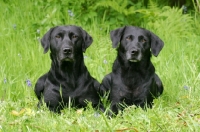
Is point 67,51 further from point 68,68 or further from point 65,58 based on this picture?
point 68,68

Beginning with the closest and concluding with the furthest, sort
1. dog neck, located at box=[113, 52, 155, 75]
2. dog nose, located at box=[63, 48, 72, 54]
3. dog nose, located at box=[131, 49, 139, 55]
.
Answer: dog nose, located at box=[131, 49, 139, 55], dog nose, located at box=[63, 48, 72, 54], dog neck, located at box=[113, 52, 155, 75]

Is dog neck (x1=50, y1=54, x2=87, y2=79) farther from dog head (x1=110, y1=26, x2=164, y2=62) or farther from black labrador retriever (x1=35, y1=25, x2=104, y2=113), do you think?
dog head (x1=110, y1=26, x2=164, y2=62)

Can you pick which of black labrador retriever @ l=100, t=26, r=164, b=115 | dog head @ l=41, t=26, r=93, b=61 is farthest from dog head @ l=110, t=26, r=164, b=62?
dog head @ l=41, t=26, r=93, b=61

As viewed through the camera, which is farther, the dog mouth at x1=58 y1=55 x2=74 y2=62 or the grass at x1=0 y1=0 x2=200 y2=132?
the dog mouth at x1=58 y1=55 x2=74 y2=62

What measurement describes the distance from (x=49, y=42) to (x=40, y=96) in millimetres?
696

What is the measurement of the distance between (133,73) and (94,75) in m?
1.21

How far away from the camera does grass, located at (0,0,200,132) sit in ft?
14.1

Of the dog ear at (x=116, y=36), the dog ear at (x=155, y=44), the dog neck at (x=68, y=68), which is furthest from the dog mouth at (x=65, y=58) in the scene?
the dog ear at (x=155, y=44)

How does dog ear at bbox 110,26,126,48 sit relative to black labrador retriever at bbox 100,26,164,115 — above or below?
above

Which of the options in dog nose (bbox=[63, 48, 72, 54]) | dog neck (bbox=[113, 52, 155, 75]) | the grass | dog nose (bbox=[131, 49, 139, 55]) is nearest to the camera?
the grass

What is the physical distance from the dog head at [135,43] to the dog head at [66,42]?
0.39 meters

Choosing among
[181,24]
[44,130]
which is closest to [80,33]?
[44,130]

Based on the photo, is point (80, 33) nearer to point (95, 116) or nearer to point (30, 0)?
point (95, 116)

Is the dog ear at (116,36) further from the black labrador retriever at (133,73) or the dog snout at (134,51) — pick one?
the dog snout at (134,51)
